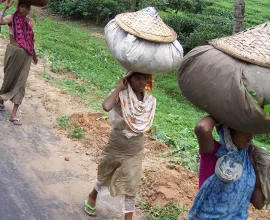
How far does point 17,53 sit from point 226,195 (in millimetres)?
3856

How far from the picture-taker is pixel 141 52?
3.25 meters

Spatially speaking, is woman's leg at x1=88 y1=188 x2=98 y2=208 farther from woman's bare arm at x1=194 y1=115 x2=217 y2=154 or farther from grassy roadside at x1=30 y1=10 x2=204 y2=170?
woman's bare arm at x1=194 y1=115 x2=217 y2=154

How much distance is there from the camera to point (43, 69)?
8695 millimetres

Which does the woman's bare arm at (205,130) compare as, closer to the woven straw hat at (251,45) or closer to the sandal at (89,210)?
the woven straw hat at (251,45)

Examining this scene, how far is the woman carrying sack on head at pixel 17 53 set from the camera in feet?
18.4

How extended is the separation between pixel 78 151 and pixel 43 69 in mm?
3686

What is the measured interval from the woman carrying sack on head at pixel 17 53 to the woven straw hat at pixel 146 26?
255 centimetres

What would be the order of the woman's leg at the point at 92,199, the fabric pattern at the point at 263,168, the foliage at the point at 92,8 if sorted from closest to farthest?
the fabric pattern at the point at 263,168, the woman's leg at the point at 92,199, the foliage at the point at 92,8

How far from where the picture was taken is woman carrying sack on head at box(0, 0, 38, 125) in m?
5.59

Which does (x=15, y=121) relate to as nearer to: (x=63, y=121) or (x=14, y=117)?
(x=14, y=117)

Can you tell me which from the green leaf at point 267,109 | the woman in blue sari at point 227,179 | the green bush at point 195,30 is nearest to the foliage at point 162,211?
the woman in blue sari at point 227,179

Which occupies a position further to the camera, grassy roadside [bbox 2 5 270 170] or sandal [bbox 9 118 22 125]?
grassy roadside [bbox 2 5 270 170]

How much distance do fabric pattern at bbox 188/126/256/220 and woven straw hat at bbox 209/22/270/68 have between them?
571mm

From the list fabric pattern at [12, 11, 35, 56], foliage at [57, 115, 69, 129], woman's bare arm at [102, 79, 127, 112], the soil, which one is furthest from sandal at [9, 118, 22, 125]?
woman's bare arm at [102, 79, 127, 112]
